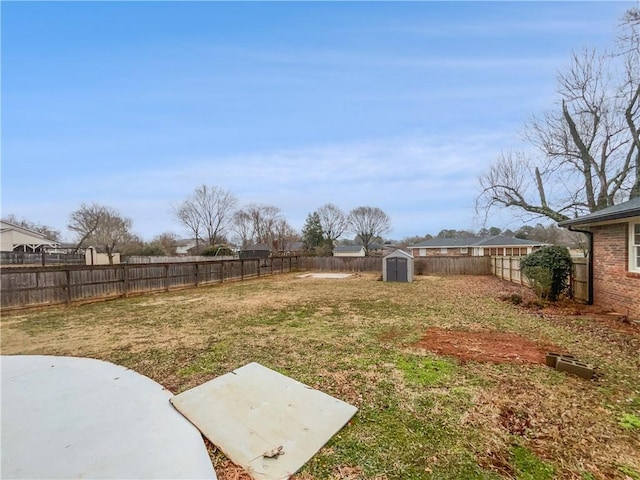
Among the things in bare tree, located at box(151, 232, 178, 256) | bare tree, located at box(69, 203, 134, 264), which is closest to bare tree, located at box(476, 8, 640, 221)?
bare tree, located at box(69, 203, 134, 264)

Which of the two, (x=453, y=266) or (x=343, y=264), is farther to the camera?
(x=343, y=264)

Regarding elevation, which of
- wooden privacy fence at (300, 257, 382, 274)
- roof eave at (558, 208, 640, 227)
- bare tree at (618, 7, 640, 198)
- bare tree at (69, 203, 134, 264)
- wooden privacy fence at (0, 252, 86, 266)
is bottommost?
wooden privacy fence at (300, 257, 382, 274)

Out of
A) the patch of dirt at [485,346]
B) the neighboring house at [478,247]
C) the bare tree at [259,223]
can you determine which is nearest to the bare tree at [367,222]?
the neighboring house at [478,247]

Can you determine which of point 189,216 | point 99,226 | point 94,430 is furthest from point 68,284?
point 189,216

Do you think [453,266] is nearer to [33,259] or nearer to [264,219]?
[33,259]

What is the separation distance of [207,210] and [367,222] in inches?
940

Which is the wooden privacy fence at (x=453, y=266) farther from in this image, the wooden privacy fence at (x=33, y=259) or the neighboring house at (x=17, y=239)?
the neighboring house at (x=17, y=239)

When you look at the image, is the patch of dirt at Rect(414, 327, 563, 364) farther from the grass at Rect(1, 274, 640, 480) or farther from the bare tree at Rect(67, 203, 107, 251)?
the bare tree at Rect(67, 203, 107, 251)

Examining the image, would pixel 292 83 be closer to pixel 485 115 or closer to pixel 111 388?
pixel 485 115

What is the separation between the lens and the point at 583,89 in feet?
42.0

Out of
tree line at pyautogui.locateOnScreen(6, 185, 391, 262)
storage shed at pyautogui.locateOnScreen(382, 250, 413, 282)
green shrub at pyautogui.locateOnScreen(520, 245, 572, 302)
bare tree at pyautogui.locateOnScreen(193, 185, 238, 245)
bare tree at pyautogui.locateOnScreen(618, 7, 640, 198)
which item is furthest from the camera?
bare tree at pyautogui.locateOnScreen(193, 185, 238, 245)

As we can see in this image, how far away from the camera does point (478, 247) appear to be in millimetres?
33531

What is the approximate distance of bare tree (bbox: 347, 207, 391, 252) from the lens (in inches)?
1822

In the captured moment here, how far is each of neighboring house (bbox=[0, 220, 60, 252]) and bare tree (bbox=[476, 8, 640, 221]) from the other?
37.5m
